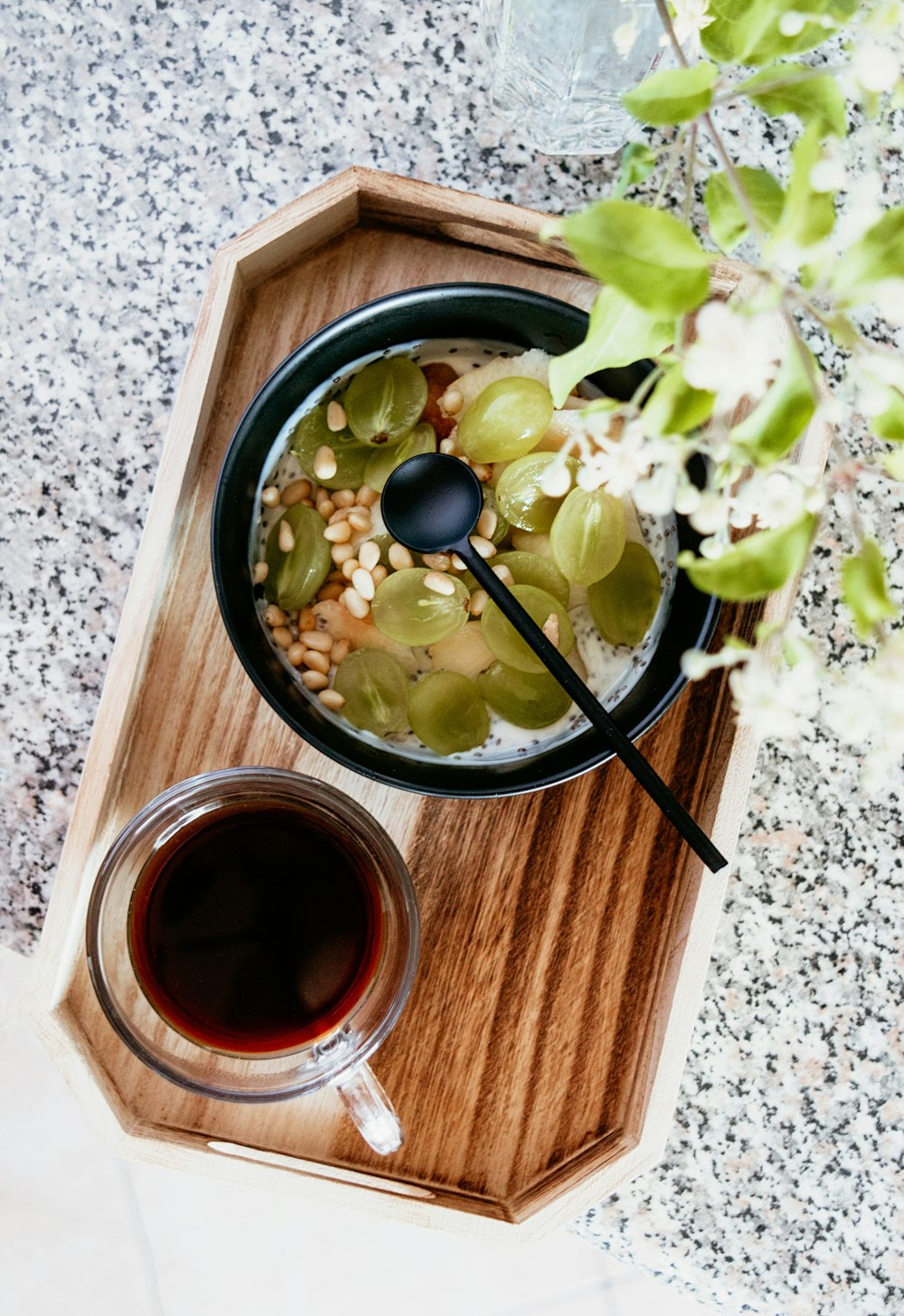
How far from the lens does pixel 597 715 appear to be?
595 mm

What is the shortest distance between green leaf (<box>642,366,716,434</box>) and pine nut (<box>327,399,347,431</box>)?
36 centimetres

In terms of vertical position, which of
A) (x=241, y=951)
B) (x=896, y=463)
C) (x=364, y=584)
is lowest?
(x=241, y=951)

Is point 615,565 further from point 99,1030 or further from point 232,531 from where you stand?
point 99,1030

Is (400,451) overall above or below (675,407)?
above

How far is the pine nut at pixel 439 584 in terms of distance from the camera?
24.7 inches

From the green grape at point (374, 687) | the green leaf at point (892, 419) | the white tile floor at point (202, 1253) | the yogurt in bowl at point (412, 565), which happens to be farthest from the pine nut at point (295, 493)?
the white tile floor at point (202, 1253)

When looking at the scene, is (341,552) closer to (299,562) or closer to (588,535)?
(299,562)

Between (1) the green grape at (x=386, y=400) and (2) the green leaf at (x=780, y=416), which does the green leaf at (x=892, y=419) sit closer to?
(2) the green leaf at (x=780, y=416)

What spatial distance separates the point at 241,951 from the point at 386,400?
36 centimetres

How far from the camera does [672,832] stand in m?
0.68

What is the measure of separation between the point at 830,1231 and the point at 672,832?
1.27 feet

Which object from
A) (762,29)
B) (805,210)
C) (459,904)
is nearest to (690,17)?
(762,29)

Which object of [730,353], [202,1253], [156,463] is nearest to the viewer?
[730,353]

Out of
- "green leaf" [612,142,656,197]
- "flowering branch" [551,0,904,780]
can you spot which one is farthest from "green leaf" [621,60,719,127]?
"green leaf" [612,142,656,197]
